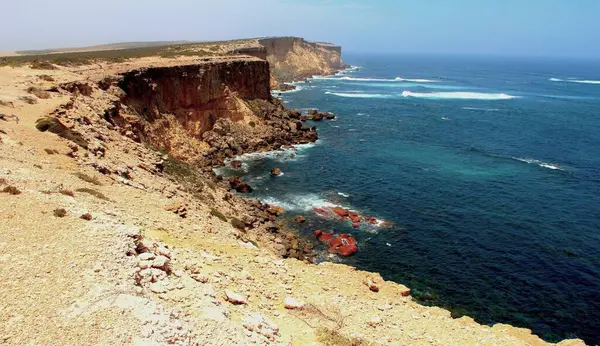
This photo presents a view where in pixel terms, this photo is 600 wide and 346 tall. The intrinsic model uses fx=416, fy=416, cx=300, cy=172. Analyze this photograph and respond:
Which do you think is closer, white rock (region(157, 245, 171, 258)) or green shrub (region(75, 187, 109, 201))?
white rock (region(157, 245, 171, 258))

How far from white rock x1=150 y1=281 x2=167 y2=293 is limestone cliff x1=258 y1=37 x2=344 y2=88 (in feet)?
443

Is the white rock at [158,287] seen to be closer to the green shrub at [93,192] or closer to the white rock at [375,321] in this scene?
the green shrub at [93,192]

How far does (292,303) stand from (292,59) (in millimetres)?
160229

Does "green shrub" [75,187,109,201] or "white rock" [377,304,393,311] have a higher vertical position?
"green shrub" [75,187,109,201]

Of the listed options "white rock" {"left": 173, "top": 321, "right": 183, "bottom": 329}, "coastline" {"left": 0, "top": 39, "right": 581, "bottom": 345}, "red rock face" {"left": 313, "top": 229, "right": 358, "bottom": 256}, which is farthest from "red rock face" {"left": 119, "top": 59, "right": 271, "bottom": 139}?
"white rock" {"left": 173, "top": 321, "right": 183, "bottom": 329}

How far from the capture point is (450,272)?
34.1 metres

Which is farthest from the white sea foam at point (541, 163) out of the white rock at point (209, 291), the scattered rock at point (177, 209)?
the white rock at point (209, 291)

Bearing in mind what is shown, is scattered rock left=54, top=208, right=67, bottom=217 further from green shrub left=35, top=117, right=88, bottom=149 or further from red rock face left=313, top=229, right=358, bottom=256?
red rock face left=313, top=229, right=358, bottom=256

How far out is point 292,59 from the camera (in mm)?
169125

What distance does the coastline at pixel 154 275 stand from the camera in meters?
12.1

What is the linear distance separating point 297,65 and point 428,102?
69156 mm

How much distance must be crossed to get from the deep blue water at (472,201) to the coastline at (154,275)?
7364 millimetres

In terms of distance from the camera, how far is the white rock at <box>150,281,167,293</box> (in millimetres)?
13763

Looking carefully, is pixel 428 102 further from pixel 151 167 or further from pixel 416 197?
pixel 151 167
